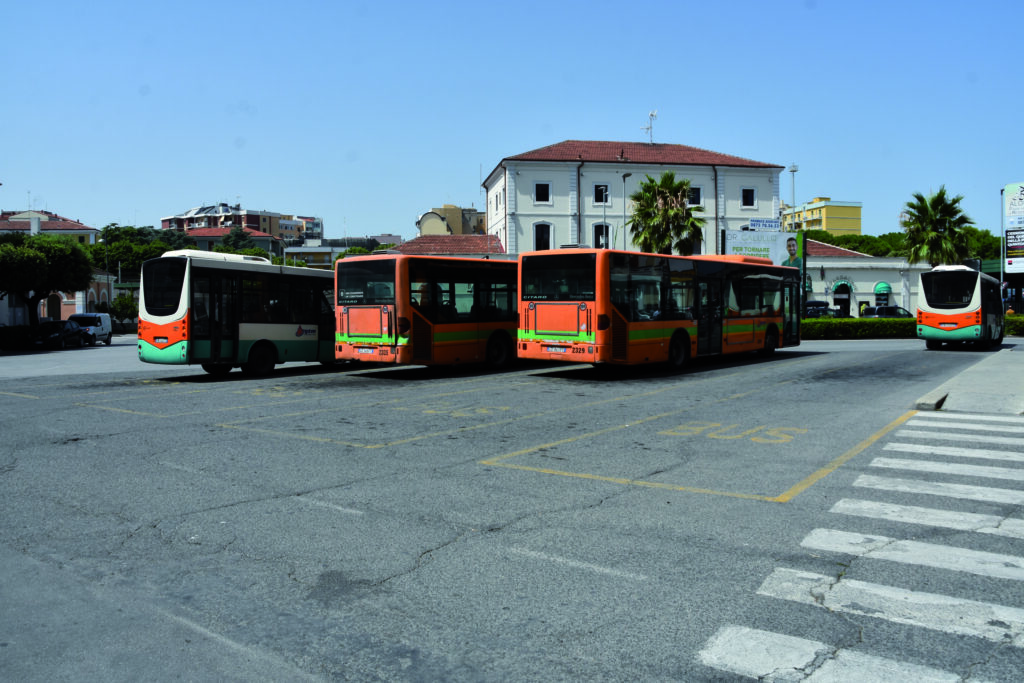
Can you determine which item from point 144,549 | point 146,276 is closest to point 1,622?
point 144,549

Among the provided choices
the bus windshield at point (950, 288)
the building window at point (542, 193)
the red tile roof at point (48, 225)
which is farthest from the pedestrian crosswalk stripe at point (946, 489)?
the red tile roof at point (48, 225)

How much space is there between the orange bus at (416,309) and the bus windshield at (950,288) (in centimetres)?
1805

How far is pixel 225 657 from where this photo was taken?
388cm

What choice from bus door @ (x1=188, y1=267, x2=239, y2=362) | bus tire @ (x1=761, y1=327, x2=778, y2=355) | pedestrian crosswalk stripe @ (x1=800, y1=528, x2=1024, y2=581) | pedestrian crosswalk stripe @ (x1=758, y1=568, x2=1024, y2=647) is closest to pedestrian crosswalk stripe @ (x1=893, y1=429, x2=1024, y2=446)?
pedestrian crosswalk stripe @ (x1=800, y1=528, x2=1024, y2=581)

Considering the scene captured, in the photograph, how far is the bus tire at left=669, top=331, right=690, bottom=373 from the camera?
803 inches

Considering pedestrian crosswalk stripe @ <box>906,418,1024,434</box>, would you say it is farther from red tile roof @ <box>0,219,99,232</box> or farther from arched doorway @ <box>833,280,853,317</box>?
red tile roof @ <box>0,219,99,232</box>

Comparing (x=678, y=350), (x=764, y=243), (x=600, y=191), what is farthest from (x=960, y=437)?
(x=600, y=191)

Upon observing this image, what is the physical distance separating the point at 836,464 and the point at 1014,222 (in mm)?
51241

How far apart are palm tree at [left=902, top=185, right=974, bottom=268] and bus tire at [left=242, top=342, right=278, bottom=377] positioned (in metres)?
36.8

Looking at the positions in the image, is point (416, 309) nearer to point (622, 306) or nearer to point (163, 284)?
point (622, 306)

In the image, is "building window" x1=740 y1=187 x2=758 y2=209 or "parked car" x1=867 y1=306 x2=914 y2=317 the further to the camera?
"building window" x1=740 y1=187 x2=758 y2=209

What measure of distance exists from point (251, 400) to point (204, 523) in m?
8.58

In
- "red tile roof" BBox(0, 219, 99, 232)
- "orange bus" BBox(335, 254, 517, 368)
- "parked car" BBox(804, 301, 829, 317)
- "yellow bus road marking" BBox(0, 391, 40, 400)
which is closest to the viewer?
"yellow bus road marking" BBox(0, 391, 40, 400)

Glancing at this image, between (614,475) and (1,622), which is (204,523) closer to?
(1,622)
